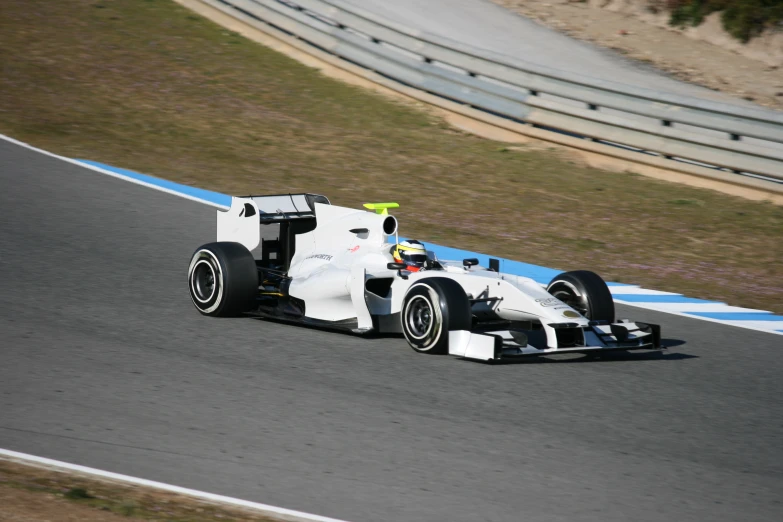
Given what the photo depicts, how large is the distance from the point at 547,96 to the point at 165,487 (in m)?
11.2

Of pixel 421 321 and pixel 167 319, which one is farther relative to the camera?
pixel 167 319

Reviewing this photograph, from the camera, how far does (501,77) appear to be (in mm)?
15500

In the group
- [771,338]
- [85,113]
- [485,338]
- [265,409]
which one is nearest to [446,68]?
[85,113]

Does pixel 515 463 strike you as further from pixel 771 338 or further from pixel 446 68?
pixel 446 68

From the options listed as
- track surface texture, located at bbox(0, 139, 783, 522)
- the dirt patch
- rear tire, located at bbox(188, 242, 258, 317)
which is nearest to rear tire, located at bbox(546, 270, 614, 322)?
track surface texture, located at bbox(0, 139, 783, 522)

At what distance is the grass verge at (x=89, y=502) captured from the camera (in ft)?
15.0

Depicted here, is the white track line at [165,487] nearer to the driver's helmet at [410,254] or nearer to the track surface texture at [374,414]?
the track surface texture at [374,414]

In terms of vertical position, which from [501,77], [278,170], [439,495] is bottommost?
[439,495]

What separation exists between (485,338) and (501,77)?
8885 millimetres

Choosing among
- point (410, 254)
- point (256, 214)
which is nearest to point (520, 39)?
point (256, 214)

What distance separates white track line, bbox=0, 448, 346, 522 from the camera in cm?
478

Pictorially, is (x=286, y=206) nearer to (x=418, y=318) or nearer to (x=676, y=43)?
(x=418, y=318)

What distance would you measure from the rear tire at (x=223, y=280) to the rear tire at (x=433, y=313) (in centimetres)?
145

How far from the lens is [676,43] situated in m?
24.6
